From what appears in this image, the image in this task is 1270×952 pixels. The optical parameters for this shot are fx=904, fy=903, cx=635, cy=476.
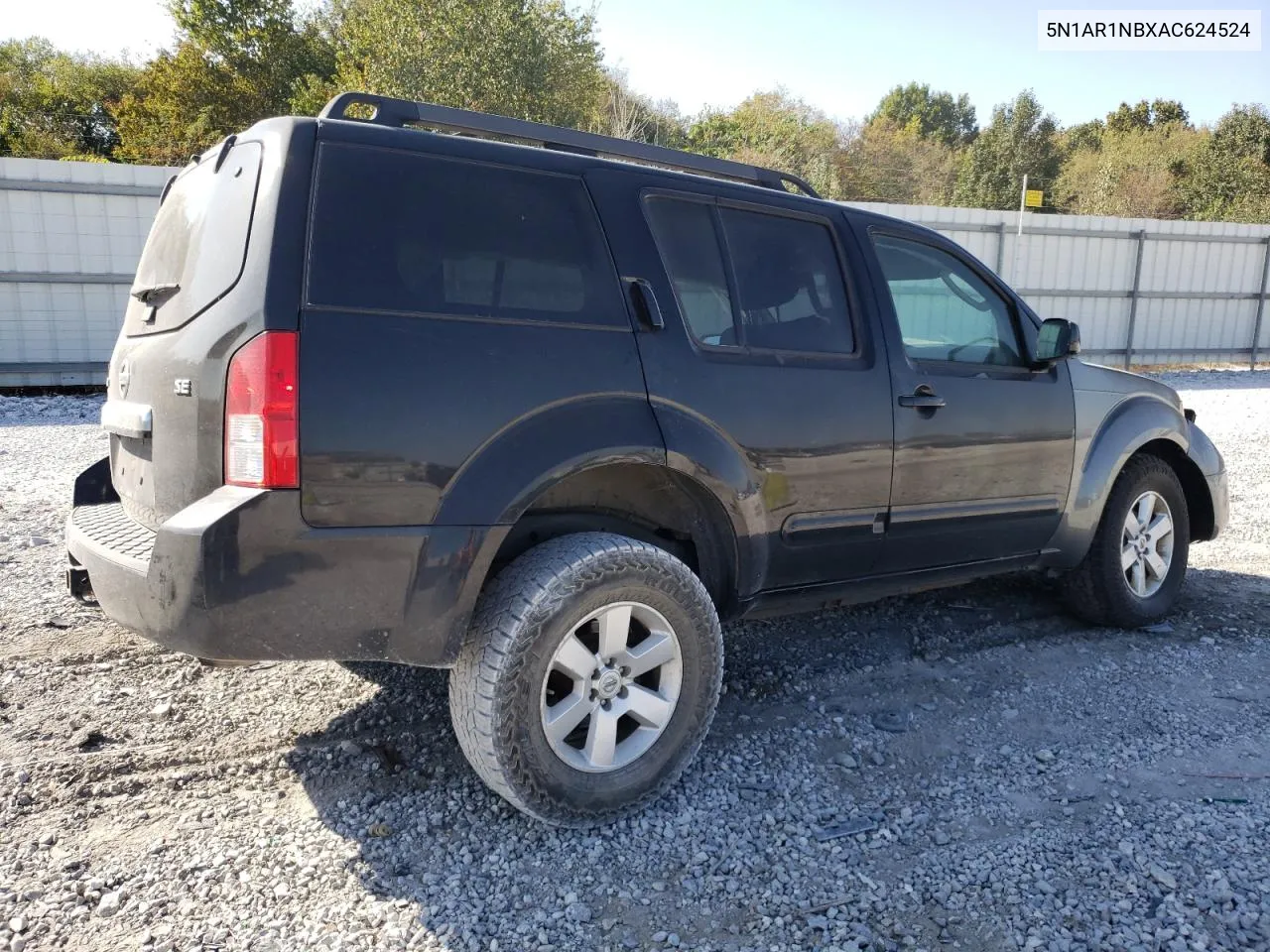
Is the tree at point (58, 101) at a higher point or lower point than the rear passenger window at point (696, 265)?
higher

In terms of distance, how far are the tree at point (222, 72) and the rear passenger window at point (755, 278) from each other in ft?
85.2

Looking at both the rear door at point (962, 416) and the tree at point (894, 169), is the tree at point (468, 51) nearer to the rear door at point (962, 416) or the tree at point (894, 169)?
the rear door at point (962, 416)

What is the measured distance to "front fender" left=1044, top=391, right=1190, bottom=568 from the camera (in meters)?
4.00

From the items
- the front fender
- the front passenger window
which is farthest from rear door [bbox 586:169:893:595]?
the front fender

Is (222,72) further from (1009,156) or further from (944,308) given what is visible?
(1009,156)

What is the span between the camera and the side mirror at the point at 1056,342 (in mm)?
3799

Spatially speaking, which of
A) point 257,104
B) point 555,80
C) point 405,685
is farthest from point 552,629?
point 257,104

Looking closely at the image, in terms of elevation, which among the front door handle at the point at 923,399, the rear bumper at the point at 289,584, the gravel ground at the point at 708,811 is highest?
the front door handle at the point at 923,399

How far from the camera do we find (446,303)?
239 cm

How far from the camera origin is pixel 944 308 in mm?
3791

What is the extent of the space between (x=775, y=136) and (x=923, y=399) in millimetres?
36351

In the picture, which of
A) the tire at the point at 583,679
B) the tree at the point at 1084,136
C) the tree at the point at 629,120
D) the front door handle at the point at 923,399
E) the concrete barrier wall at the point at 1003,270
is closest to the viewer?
the tire at the point at 583,679

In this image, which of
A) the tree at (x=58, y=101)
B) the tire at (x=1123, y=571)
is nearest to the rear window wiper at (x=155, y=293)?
the tire at (x=1123, y=571)

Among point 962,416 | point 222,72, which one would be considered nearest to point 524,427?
point 962,416
